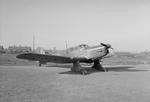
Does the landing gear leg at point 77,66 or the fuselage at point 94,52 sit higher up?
the fuselage at point 94,52

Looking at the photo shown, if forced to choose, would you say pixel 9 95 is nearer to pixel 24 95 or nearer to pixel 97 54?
pixel 24 95

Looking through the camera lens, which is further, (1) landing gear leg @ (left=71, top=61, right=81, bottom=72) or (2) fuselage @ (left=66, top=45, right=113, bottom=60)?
(1) landing gear leg @ (left=71, top=61, right=81, bottom=72)

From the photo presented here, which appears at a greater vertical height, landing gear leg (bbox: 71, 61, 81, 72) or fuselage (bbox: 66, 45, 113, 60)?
fuselage (bbox: 66, 45, 113, 60)

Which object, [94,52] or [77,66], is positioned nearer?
[94,52]

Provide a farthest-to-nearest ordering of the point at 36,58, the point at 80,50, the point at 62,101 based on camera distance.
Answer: the point at 80,50 → the point at 36,58 → the point at 62,101

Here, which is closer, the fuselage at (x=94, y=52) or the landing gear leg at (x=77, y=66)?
the fuselage at (x=94, y=52)

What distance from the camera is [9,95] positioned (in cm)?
643

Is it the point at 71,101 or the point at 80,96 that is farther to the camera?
the point at 80,96

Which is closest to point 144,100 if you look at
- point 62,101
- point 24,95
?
point 62,101

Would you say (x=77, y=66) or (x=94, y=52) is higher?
(x=94, y=52)

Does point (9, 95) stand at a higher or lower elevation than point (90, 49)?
lower

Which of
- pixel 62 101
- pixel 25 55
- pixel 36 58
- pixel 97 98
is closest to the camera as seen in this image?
pixel 62 101

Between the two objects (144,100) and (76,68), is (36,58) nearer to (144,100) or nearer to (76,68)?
(76,68)

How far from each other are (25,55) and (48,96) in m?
7.46
